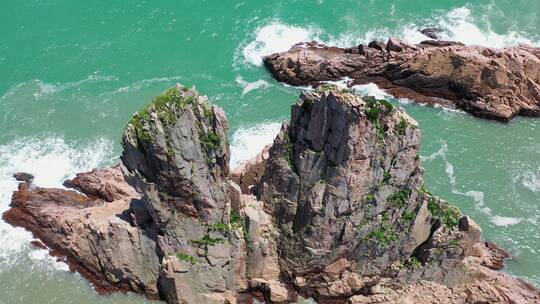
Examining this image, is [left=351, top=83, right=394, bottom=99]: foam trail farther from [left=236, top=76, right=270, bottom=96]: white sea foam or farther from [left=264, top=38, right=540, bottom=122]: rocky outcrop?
[left=236, top=76, right=270, bottom=96]: white sea foam

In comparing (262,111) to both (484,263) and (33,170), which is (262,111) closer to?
(33,170)

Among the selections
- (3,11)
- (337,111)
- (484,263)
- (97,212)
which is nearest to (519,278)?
(484,263)

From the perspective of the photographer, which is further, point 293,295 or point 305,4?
point 305,4

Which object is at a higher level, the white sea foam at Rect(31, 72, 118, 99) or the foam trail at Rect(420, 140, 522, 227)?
the white sea foam at Rect(31, 72, 118, 99)

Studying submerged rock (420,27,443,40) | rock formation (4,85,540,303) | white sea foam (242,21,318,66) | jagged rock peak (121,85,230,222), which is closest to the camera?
jagged rock peak (121,85,230,222)

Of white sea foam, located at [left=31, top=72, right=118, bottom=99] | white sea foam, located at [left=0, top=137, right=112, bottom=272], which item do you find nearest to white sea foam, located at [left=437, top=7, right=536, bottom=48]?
white sea foam, located at [left=31, top=72, right=118, bottom=99]

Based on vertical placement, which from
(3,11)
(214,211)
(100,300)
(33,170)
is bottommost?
(100,300)

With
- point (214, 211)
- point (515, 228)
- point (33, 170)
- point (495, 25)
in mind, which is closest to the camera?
point (214, 211)
